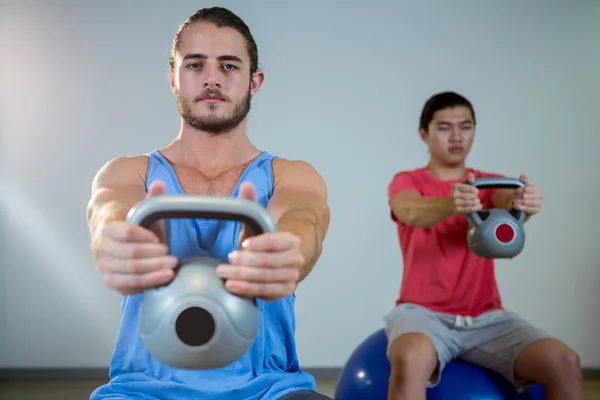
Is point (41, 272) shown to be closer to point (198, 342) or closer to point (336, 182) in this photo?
point (336, 182)

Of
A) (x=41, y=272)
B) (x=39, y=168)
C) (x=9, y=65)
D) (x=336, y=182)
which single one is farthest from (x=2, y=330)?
(x=336, y=182)

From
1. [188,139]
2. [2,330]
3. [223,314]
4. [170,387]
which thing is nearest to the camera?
[223,314]

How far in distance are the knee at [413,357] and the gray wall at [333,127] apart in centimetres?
232

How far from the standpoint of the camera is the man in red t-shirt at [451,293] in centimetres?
219

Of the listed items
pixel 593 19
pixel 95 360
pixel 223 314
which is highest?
pixel 593 19

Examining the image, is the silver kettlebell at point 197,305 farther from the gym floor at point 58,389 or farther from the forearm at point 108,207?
the gym floor at point 58,389

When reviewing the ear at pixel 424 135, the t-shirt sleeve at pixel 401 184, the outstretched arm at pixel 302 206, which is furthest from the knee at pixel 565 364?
the ear at pixel 424 135

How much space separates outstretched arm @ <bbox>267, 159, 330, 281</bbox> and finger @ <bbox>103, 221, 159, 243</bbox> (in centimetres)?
34

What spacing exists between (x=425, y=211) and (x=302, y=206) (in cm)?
116

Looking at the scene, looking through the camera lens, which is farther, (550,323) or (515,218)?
(550,323)

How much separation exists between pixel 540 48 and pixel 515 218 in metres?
2.87

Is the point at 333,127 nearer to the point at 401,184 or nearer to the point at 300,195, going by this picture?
the point at 401,184

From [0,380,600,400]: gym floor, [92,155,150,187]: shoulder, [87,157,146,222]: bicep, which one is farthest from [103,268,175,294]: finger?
[0,380,600,400]: gym floor

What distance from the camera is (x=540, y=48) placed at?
4.80 metres
